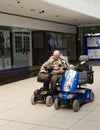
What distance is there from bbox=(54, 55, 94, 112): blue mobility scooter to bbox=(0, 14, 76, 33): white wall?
7.70 meters

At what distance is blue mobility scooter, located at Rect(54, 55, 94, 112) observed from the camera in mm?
7759

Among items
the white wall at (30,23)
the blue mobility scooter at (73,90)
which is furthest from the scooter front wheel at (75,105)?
the white wall at (30,23)

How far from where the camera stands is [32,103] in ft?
28.2

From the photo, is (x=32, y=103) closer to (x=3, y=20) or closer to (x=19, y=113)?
(x=19, y=113)

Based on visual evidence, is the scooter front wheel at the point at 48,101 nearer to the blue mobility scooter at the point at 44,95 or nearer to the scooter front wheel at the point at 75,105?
the blue mobility scooter at the point at 44,95

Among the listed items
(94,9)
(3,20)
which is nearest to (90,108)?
(3,20)

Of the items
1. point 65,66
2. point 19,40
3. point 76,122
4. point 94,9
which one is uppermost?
point 94,9

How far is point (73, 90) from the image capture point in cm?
794

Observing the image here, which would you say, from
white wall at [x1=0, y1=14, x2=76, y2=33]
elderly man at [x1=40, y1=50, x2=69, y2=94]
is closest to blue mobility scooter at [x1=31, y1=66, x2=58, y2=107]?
elderly man at [x1=40, y1=50, x2=69, y2=94]

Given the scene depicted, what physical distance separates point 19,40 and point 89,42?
834 centimetres

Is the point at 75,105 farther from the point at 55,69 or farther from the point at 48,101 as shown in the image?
the point at 55,69

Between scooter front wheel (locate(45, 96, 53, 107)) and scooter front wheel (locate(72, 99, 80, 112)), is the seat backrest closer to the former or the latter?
scooter front wheel (locate(72, 99, 80, 112))

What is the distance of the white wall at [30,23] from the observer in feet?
51.1

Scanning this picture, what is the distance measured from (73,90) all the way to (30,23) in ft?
34.8
